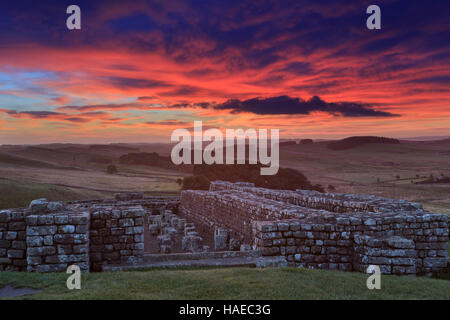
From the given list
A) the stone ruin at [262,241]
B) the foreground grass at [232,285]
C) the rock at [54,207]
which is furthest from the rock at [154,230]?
the foreground grass at [232,285]

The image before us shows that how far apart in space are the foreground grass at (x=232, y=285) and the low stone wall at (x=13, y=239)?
150 cm

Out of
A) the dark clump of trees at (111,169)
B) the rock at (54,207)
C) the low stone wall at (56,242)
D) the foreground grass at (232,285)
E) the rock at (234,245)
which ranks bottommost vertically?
the rock at (234,245)

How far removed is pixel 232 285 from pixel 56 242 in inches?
201

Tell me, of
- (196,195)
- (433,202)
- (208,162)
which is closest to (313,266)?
(196,195)

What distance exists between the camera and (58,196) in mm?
38500

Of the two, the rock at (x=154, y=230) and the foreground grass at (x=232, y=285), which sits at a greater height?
the foreground grass at (x=232, y=285)

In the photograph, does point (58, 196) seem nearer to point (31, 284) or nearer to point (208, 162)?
point (208, 162)

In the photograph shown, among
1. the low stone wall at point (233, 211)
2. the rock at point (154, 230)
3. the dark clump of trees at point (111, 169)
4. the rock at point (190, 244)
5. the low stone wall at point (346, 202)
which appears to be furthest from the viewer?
the dark clump of trees at point (111, 169)

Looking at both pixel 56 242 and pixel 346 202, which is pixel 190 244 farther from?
pixel 56 242

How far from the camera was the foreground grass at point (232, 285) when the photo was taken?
758 centimetres

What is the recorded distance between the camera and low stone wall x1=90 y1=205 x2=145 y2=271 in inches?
449

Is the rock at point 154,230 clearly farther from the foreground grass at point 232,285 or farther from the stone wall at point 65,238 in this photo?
the foreground grass at point 232,285

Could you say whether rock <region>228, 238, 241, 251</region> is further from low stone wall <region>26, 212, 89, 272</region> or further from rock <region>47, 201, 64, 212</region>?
rock <region>47, 201, 64, 212</region>
